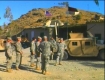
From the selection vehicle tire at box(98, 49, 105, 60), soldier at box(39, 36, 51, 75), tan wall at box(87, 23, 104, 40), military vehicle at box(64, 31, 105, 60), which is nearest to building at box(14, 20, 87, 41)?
tan wall at box(87, 23, 104, 40)

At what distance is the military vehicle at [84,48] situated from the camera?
18.5 metres

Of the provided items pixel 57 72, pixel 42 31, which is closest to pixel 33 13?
pixel 42 31

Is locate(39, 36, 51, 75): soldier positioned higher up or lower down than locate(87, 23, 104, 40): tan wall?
lower down

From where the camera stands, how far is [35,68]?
45.5 ft

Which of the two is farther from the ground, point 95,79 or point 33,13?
point 33,13

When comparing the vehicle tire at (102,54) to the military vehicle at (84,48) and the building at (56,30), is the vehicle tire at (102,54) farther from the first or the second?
the building at (56,30)

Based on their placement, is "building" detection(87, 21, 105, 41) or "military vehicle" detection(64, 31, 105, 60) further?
"building" detection(87, 21, 105, 41)

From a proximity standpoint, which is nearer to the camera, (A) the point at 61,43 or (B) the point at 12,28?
(A) the point at 61,43

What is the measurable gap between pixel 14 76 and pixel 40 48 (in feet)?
6.19

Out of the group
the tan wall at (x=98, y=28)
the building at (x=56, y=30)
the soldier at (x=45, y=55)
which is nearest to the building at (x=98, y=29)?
the tan wall at (x=98, y=28)

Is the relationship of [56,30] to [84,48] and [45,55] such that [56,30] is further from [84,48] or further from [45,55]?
[45,55]

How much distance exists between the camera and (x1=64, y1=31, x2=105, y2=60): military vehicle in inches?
728

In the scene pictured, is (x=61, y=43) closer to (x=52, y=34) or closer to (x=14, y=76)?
(x=14, y=76)

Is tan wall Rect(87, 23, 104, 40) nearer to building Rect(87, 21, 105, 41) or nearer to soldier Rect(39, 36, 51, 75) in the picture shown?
building Rect(87, 21, 105, 41)
